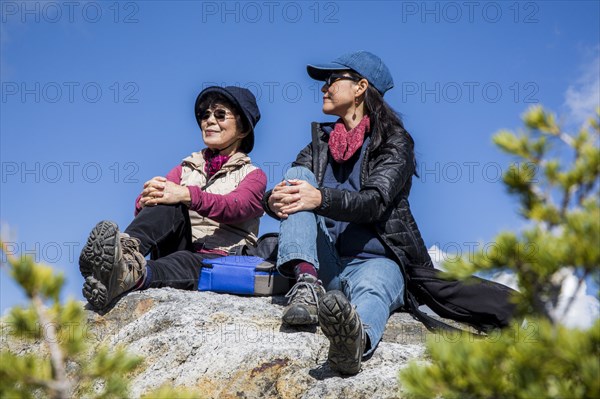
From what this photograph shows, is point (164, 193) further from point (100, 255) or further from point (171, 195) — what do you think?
point (100, 255)

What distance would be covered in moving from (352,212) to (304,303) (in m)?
0.74

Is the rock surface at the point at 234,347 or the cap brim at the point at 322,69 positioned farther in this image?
the cap brim at the point at 322,69

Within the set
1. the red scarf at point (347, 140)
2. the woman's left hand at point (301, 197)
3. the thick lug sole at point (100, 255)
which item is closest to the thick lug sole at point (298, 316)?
the woman's left hand at point (301, 197)

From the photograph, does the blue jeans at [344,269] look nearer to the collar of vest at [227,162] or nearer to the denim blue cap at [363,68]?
the denim blue cap at [363,68]

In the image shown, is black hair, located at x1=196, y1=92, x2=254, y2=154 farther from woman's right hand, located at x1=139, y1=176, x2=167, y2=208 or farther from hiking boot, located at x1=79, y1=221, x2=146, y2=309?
hiking boot, located at x1=79, y1=221, x2=146, y2=309

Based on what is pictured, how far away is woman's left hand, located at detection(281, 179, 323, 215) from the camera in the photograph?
16.4ft

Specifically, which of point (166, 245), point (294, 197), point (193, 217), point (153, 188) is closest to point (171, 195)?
point (153, 188)

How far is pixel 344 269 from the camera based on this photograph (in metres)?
5.52

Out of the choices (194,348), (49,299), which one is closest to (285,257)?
(194,348)

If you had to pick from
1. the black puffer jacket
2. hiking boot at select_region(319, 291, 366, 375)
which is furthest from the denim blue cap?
hiking boot at select_region(319, 291, 366, 375)

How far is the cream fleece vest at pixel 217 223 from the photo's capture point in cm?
658

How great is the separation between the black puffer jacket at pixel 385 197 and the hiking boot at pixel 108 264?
42.7 inches

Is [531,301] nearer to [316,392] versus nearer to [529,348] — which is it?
[529,348]

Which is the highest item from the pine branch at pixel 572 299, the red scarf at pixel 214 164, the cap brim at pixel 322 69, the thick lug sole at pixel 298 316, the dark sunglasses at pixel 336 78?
the cap brim at pixel 322 69
